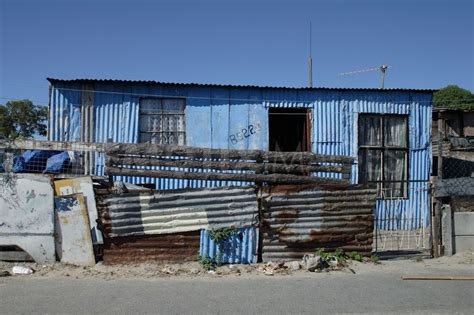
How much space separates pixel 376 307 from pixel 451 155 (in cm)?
1288

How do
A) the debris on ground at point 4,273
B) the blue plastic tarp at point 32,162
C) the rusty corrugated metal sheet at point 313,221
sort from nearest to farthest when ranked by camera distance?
the debris on ground at point 4,273 → the rusty corrugated metal sheet at point 313,221 → the blue plastic tarp at point 32,162

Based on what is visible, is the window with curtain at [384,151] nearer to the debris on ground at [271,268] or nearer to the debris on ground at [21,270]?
the debris on ground at [271,268]

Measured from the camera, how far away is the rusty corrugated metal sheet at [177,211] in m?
7.93

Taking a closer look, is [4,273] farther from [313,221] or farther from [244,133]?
[244,133]

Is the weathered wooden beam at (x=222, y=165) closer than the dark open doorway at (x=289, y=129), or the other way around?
the weathered wooden beam at (x=222, y=165)

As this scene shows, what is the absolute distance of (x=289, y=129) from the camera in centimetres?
1459

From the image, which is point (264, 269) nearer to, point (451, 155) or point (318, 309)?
point (318, 309)

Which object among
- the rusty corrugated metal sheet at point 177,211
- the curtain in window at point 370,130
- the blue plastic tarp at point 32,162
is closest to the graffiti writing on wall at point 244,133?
the curtain in window at point 370,130

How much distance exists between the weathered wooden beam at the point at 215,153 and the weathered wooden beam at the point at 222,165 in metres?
0.10

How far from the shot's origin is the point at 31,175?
8.05 m

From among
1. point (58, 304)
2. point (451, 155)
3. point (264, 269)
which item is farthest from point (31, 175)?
point (451, 155)

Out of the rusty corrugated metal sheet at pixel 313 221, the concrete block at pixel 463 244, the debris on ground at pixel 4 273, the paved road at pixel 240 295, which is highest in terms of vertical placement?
the rusty corrugated metal sheet at pixel 313 221

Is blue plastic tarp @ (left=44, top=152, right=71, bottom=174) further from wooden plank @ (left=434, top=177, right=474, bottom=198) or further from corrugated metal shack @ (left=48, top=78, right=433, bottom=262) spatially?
wooden plank @ (left=434, top=177, right=474, bottom=198)

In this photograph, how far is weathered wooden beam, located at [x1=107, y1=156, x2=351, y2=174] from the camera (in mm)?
8148
